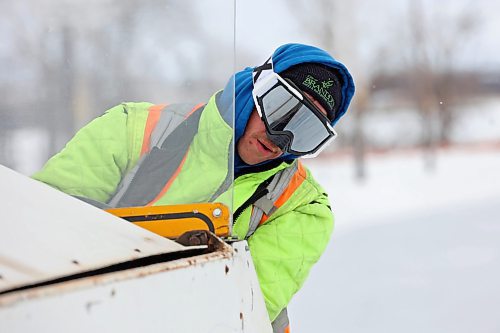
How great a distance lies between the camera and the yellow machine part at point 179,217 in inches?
42.1

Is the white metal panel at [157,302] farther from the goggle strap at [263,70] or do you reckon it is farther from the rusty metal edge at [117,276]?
the goggle strap at [263,70]

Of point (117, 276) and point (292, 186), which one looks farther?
point (292, 186)

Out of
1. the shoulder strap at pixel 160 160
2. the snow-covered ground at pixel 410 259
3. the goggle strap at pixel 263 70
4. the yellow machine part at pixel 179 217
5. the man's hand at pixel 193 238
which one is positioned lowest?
the snow-covered ground at pixel 410 259

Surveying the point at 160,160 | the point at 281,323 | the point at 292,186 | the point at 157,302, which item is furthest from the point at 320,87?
the point at 157,302

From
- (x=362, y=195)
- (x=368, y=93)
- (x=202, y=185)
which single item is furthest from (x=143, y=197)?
(x=368, y=93)

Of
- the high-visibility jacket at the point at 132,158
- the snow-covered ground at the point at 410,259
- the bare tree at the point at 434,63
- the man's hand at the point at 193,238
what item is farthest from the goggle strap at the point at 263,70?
the bare tree at the point at 434,63

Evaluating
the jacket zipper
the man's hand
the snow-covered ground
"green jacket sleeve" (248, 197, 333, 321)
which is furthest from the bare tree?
the man's hand

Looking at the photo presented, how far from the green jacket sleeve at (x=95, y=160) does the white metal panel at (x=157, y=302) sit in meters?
0.21

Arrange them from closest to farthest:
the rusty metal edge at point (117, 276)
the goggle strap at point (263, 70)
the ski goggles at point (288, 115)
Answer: the rusty metal edge at point (117, 276) → the ski goggles at point (288, 115) → the goggle strap at point (263, 70)

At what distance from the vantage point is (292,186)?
180 cm

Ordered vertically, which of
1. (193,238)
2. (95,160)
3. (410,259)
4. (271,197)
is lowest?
(410,259)

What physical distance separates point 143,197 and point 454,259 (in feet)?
20.4

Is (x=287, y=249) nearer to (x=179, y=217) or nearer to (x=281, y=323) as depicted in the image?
(x=281, y=323)

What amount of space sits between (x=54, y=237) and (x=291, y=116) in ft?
2.65
